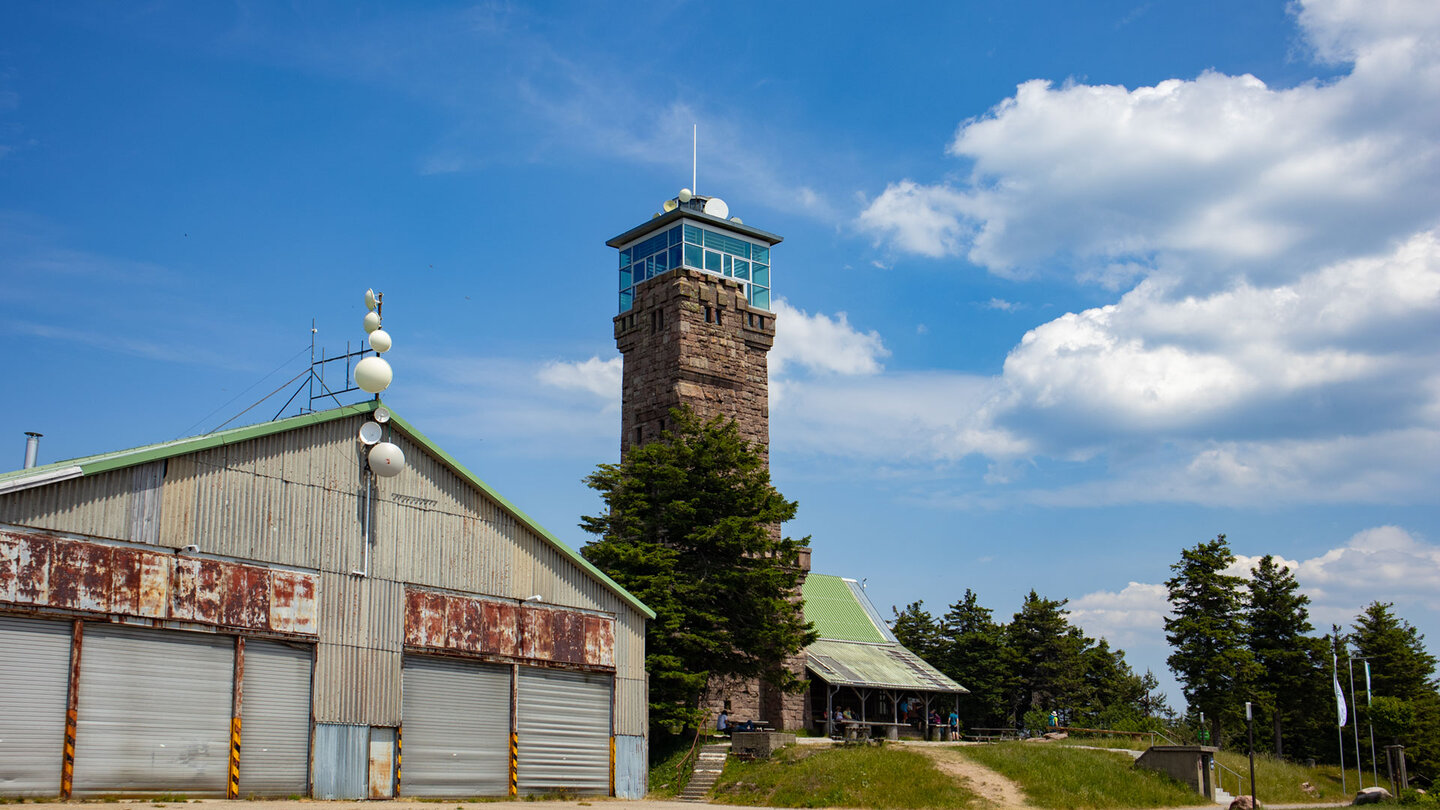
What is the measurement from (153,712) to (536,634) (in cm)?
949

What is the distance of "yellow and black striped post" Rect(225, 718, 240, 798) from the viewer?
24.1 metres

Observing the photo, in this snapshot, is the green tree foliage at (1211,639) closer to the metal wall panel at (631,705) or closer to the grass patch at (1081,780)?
the grass patch at (1081,780)

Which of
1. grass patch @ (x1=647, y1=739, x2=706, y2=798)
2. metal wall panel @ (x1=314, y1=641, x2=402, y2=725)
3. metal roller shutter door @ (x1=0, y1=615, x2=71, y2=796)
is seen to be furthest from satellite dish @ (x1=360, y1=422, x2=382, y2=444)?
grass patch @ (x1=647, y1=739, x2=706, y2=798)

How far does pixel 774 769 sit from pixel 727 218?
22325mm

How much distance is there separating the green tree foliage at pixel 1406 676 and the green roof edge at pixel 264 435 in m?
48.7

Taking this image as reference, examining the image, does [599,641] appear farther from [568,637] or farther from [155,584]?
[155,584]

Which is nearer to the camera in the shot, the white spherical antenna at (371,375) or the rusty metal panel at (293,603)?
the rusty metal panel at (293,603)

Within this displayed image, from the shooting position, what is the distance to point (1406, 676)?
6644 centimetres

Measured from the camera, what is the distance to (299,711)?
25.5 m

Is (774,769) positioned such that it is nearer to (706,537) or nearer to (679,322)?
(706,537)

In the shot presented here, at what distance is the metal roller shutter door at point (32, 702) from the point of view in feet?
69.6

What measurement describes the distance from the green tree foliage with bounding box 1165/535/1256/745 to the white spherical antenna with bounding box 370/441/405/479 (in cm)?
3835

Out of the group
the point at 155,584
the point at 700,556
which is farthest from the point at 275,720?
the point at 700,556

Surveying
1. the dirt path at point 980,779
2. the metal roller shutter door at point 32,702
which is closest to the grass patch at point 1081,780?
the dirt path at point 980,779
